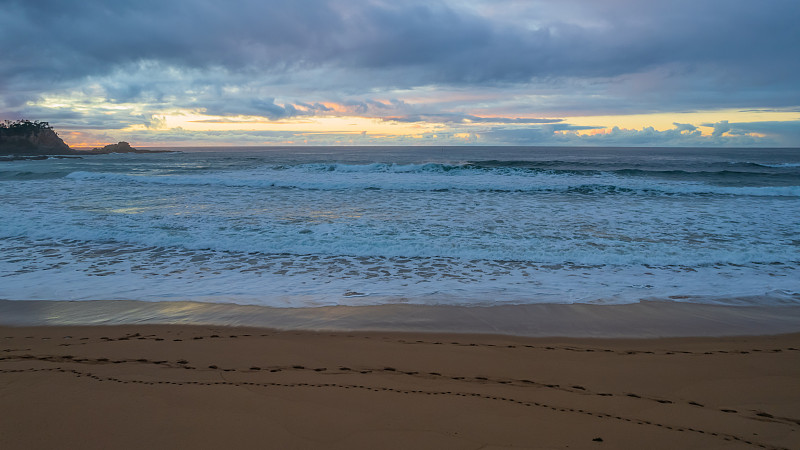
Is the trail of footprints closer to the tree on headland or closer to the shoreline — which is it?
the shoreline

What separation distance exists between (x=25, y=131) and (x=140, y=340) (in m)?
83.0

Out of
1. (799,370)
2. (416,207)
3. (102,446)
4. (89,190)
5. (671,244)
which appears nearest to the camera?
(102,446)

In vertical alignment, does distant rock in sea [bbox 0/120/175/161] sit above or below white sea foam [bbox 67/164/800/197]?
above

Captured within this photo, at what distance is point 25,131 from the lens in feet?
211

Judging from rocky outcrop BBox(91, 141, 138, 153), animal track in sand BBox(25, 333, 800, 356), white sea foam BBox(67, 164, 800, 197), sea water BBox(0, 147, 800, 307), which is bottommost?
animal track in sand BBox(25, 333, 800, 356)

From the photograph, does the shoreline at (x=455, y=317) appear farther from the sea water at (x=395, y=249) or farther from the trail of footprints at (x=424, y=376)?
the trail of footprints at (x=424, y=376)

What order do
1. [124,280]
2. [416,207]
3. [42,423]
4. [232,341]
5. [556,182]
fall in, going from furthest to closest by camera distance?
1. [556,182]
2. [416,207]
3. [124,280]
4. [232,341]
5. [42,423]

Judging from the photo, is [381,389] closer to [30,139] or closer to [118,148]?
[30,139]

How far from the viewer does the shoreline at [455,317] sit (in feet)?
14.9

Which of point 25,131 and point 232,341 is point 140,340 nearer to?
point 232,341

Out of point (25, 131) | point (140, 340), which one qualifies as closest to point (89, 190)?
point (140, 340)

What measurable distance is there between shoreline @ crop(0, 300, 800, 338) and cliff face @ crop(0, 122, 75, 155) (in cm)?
7243

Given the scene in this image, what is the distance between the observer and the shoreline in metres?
4.55

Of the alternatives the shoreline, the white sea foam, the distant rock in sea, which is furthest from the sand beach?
the distant rock in sea
